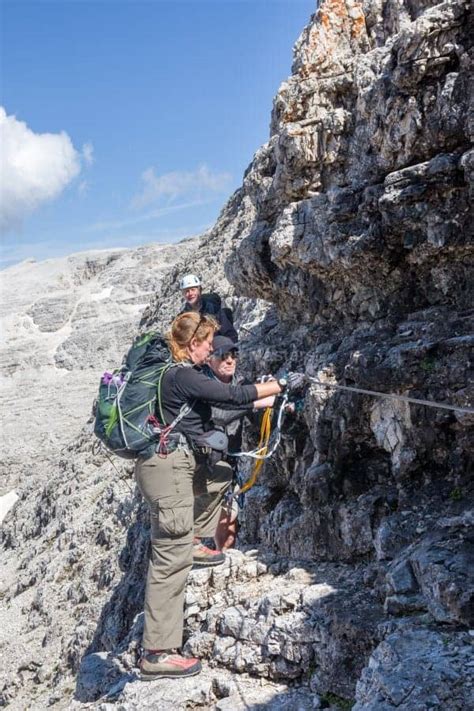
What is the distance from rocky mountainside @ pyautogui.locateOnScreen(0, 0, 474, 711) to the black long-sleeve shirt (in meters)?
1.73

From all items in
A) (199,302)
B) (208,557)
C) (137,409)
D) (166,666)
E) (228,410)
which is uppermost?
(199,302)

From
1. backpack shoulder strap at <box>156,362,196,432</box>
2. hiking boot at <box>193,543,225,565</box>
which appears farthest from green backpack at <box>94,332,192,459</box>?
hiking boot at <box>193,543,225,565</box>

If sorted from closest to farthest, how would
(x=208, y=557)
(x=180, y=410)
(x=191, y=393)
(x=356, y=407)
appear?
(x=191, y=393) < (x=180, y=410) < (x=356, y=407) < (x=208, y=557)

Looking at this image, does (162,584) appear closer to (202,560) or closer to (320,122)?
(202,560)

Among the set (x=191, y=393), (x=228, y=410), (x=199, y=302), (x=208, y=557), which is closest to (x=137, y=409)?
(x=191, y=393)

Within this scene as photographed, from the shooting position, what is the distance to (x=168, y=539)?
24.9 feet

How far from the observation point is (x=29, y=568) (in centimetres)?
1955

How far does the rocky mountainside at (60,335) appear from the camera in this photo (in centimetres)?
3509

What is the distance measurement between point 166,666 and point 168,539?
4.77 feet

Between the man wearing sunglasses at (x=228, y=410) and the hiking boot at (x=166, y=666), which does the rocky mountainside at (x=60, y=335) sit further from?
the hiking boot at (x=166, y=666)

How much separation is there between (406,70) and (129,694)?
853cm

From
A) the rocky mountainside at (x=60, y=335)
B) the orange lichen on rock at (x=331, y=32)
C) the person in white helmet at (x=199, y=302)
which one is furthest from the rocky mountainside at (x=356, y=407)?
the rocky mountainside at (x=60, y=335)

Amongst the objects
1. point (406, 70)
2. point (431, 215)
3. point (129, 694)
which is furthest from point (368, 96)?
point (129, 694)

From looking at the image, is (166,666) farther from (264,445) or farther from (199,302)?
(199,302)
